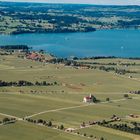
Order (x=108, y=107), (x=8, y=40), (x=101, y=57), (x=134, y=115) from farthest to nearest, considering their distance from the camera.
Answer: (x=8, y=40), (x=101, y=57), (x=108, y=107), (x=134, y=115)

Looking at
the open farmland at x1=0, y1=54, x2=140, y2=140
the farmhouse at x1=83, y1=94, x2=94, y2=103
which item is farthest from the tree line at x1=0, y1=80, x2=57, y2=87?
the farmhouse at x1=83, y1=94, x2=94, y2=103

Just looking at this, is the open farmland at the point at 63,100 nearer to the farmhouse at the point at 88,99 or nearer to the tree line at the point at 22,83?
the farmhouse at the point at 88,99

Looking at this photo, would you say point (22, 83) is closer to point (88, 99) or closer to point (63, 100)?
point (63, 100)

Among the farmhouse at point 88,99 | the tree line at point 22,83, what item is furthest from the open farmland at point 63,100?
the tree line at point 22,83

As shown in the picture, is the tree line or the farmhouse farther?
the tree line

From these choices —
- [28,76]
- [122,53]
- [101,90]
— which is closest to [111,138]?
[101,90]

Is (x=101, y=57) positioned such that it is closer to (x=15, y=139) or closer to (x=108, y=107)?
(x=108, y=107)

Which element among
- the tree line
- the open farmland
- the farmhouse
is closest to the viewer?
the open farmland

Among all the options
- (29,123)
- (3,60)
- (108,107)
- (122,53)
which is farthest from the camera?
(122,53)

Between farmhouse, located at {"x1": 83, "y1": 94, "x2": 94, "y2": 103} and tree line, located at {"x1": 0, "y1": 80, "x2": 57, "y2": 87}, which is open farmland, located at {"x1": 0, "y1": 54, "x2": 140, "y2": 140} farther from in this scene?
tree line, located at {"x1": 0, "y1": 80, "x2": 57, "y2": 87}

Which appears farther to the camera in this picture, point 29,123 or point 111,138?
point 29,123
